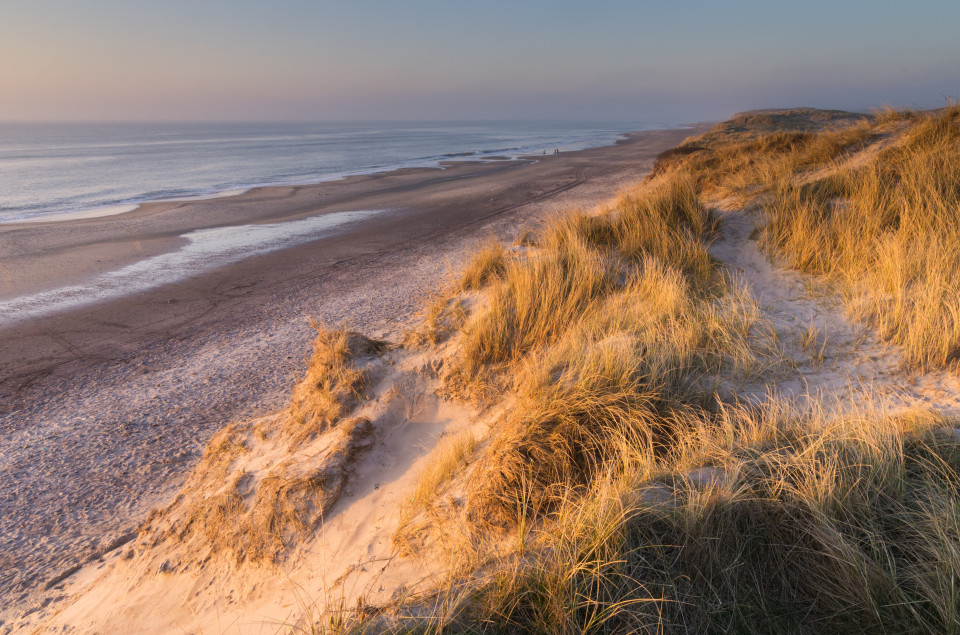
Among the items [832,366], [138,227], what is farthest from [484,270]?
[138,227]

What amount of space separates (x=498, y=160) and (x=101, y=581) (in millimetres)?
34227

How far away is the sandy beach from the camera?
405 cm

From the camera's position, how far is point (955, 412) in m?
2.99

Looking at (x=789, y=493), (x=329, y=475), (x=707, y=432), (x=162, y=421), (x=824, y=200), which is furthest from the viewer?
(x=824, y=200)

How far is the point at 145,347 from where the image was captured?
6922 millimetres

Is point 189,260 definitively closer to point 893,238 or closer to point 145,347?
point 145,347

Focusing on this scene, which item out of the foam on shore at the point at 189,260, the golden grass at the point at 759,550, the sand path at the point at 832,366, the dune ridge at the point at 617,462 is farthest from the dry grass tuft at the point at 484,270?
the foam on shore at the point at 189,260

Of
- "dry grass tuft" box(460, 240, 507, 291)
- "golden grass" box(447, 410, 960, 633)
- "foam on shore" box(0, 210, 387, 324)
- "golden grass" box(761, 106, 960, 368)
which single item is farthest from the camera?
"foam on shore" box(0, 210, 387, 324)

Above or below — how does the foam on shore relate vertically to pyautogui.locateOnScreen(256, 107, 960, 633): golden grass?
below

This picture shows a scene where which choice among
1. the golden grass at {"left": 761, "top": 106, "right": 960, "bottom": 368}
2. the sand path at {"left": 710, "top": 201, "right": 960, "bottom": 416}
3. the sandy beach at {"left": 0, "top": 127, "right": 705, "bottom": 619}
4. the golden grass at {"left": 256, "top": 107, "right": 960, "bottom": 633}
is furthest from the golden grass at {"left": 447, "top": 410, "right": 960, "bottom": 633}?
the sandy beach at {"left": 0, "top": 127, "right": 705, "bottom": 619}

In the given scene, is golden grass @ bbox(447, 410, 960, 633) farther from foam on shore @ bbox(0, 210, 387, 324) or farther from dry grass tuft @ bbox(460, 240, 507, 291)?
foam on shore @ bbox(0, 210, 387, 324)

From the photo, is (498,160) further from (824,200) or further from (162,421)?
(162,421)

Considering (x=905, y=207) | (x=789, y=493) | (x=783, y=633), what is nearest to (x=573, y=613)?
(x=783, y=633)

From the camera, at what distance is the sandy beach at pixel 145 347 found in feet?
13.3
